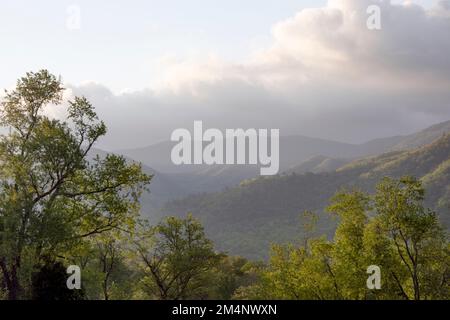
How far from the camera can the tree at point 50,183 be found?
29.9 metres

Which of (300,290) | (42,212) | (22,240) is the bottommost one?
(300,290)

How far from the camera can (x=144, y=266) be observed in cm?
5866

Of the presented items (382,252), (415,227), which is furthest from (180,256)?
(415,227)

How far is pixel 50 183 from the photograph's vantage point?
33.5 metres

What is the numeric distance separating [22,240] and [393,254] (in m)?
29.0

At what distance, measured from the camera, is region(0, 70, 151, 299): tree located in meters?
29.9

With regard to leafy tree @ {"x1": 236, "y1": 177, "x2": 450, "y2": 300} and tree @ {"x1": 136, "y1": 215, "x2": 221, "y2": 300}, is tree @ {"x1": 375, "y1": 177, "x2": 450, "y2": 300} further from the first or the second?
tree @ {"x1": 136, "y1": 215, "x2": 221, "y2": 300}

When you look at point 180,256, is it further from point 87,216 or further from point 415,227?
point 415,227

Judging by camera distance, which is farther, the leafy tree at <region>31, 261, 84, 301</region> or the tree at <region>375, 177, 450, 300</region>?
the leafy tree at <region>31, 261, 84, 301</region>

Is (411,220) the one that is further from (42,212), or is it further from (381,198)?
(42,212)

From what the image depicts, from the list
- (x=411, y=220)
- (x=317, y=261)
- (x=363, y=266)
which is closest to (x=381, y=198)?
(x=411, y=220)

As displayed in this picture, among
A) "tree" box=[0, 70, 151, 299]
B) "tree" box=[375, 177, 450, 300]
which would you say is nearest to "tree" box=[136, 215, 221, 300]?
"tree" box=[0, 70, 151, 299]

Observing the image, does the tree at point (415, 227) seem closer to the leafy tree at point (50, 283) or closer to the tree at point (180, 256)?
the leafy tree at point (50, 283)

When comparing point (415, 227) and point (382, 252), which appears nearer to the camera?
point (415, 227)
